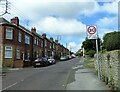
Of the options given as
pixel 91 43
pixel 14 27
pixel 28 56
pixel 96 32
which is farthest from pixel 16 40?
pixel 91 43

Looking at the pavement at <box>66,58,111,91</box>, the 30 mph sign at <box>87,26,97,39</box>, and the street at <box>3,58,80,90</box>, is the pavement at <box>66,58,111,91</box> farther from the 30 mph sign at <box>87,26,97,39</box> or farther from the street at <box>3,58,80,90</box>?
the 30 mph sign at <box>87,26,97,39</box>

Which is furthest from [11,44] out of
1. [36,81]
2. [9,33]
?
[36,81]

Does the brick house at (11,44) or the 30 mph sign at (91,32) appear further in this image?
the brick house at (11,44)

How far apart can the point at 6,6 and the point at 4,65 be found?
12.3m

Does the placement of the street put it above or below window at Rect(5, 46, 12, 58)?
below

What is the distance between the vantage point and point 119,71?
9.96 metres

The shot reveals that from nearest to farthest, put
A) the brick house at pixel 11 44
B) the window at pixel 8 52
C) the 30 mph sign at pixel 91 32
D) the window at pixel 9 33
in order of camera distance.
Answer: the 30 mph sign at pixel 91 32
the brick house at pixel 11 44
the window at pixel 8 52
the window at pixel 9 33

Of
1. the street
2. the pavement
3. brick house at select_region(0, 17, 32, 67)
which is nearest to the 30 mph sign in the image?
the pavement

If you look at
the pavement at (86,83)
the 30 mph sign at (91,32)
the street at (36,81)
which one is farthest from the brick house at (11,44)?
the 30 mph sign at (91,32)

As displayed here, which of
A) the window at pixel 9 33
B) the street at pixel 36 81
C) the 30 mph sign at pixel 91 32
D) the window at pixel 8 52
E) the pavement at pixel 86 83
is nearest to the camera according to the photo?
the pavement at pixel 86 83

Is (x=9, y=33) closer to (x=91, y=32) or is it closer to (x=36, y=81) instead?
(x=36, y=81)

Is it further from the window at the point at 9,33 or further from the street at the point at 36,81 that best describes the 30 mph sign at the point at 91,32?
the window at the point at 9,33

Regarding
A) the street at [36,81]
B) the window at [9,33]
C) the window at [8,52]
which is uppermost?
the window at [9,33]

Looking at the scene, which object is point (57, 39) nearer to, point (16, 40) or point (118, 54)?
point (16, 40)
